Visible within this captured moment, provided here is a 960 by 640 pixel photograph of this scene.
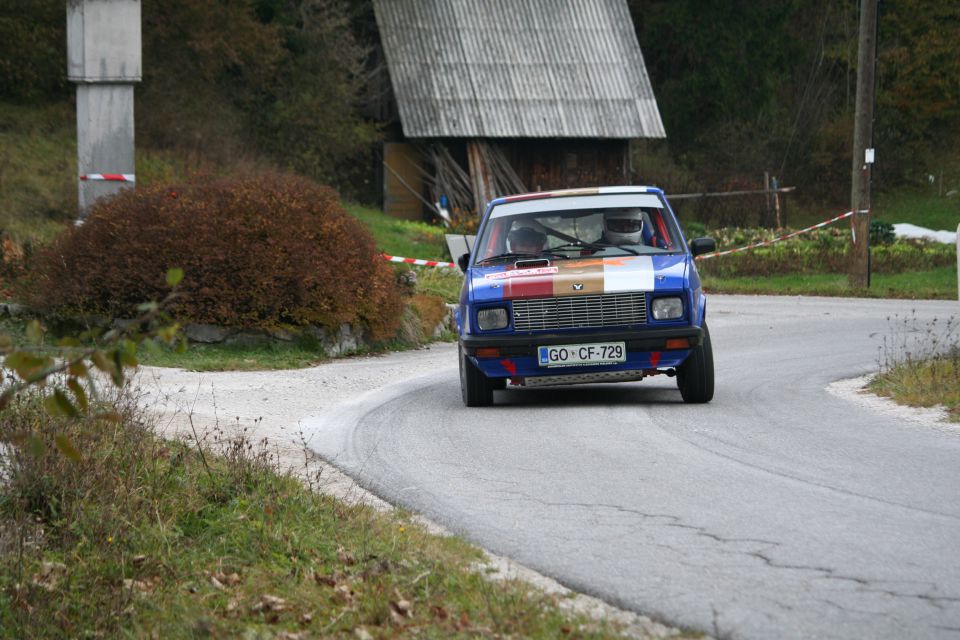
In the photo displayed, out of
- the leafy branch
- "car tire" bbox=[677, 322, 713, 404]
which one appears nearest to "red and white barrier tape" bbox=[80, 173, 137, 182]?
"car tire" bbox=[677, 322, 713, 404]

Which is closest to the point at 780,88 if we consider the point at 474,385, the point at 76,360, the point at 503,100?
the point at 503,100

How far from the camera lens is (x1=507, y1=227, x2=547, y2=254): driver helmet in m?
12.7

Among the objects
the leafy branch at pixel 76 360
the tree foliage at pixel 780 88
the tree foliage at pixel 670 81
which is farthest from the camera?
the tree foliage at pixel 780 88

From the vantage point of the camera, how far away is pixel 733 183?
139 ft

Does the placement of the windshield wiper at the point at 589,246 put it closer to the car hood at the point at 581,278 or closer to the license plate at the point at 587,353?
the car hood at the point at 581,278

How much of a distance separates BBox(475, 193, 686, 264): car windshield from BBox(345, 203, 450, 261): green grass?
52.9 feet

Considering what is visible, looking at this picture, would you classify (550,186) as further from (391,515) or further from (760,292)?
(391,515)

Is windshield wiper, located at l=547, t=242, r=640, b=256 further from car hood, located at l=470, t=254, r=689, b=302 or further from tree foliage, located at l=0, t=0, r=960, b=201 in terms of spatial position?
tree foliage, located at l=0, t=0, r=960, b=201

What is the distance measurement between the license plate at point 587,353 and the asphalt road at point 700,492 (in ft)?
1.43


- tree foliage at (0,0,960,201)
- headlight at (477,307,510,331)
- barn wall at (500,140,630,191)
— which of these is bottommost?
headlight at (477,307,510,331)

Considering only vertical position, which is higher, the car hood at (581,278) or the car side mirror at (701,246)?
the car side mirror at (701,246)

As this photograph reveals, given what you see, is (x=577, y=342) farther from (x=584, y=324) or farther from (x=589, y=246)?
(x=589, y=246)

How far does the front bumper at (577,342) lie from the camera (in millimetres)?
11594

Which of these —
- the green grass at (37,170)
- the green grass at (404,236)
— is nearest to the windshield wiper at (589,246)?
the green grass at (37,170)
